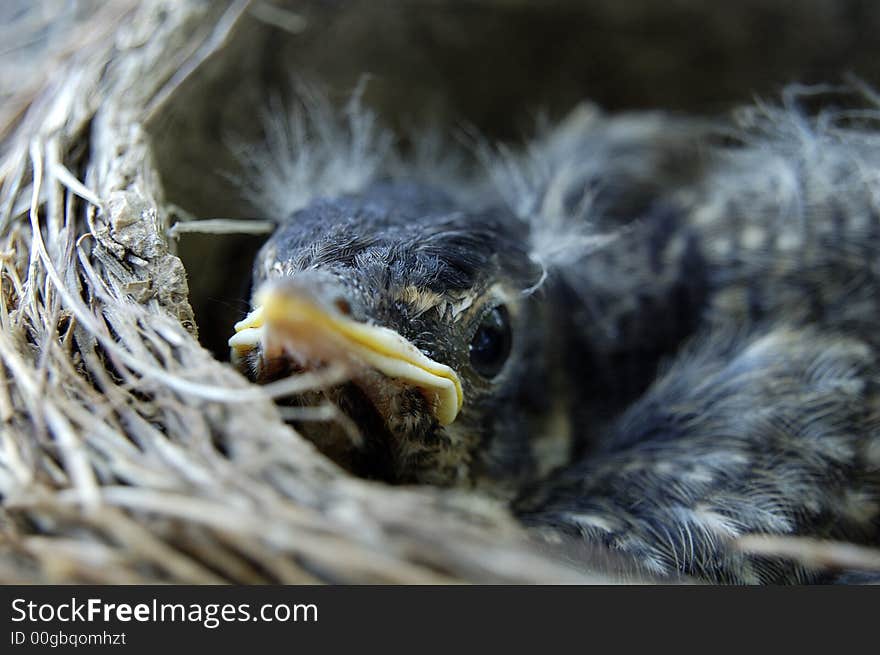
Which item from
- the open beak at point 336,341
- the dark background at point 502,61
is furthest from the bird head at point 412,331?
the dark background at point 502,61

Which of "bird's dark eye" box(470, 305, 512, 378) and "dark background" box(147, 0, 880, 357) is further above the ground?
"dark background" box(147, 0, 880, 357)

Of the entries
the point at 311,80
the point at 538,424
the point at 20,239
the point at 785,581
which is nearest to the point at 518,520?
the point at 538,424

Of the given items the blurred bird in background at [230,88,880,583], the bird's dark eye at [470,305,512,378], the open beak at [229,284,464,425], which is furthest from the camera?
the bird's dark eye at [470,305,512,378]

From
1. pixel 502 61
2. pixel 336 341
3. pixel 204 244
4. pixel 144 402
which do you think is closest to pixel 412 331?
pixel 336 341

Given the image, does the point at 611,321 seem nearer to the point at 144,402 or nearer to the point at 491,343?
the point at 491,343

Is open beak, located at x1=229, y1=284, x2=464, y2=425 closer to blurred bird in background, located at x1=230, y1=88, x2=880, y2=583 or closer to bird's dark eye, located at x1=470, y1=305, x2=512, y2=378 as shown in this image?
blurred bird in background, located at x1=230, y1=88, x2=880, y2=583

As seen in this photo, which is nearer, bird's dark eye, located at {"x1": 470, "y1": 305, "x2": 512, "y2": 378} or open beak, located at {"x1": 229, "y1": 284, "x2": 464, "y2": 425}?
open beak, located at {"x1": 229, "y1": 284, "x2": 464, "y2": 425}

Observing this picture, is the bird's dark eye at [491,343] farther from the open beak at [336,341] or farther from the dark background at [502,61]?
the dark background at [502,61]

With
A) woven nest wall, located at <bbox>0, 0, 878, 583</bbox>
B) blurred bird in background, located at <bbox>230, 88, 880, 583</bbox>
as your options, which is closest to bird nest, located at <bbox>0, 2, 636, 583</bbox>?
woven nest wall, located at <bbox>0, 0, 878, 583</bbox>
